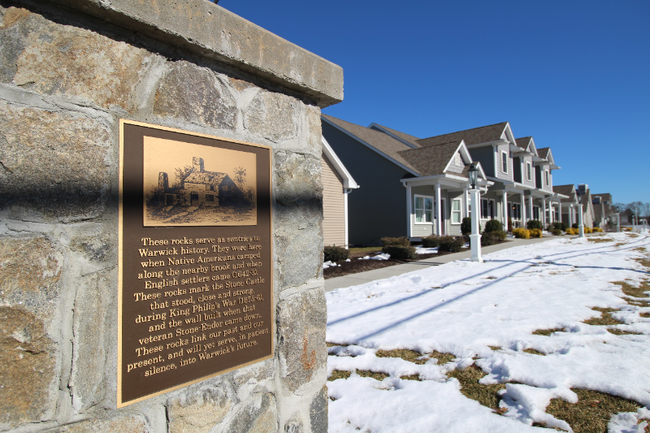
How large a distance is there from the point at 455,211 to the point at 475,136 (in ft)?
24.6

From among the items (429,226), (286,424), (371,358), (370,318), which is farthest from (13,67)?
(429,226)

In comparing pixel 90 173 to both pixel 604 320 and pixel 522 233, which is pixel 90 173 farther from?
pixel 522 233

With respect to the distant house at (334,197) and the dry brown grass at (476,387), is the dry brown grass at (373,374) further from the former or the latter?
the distant house at (334,197)

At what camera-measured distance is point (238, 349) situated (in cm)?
197

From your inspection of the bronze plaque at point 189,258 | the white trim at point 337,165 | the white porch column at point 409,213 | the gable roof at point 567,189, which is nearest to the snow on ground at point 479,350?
the bronze plaque at point 189,258

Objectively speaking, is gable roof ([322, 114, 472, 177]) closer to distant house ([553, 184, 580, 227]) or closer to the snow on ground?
the snow on ground

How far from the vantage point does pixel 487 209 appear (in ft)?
86.5

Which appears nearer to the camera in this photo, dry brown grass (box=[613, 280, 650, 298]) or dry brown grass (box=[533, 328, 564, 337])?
dry brown grass (box=[533, 328, 564, 337])

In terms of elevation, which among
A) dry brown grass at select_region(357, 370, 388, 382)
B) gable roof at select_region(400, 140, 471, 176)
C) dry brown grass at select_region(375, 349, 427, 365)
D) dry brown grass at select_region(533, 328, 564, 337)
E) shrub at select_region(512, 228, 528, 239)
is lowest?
dry brown grass at select_region(357, 370, 388, 382)

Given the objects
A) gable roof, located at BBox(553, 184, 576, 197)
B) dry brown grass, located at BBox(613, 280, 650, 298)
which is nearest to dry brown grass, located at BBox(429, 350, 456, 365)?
dry brown grass, located at BBox(613, 280, 650, 298)

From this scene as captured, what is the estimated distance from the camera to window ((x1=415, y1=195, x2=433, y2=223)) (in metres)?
20.6

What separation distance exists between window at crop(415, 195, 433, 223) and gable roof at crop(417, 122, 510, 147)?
753 centimetres

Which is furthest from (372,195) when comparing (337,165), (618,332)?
(618,332)

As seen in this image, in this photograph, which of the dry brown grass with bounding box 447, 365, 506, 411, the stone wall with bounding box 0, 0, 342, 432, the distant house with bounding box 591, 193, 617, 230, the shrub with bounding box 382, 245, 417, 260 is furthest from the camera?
the distant house with bounding box 591, 193, 617, 230
